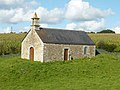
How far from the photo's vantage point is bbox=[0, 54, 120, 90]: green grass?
70.6 feet

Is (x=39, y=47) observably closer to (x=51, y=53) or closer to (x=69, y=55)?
(x=51, y=53)

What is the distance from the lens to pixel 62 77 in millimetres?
25453

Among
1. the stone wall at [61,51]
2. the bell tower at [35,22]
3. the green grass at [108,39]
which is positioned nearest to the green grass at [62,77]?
the stone wall at [61,51]

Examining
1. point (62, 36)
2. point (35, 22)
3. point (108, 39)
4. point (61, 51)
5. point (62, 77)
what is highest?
A: point (35, 22)

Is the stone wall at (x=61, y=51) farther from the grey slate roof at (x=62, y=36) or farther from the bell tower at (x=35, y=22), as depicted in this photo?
the bell tower at (x=35, y=22)

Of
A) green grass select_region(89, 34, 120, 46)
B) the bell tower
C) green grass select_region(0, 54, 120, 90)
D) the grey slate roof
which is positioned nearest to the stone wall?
the grey slate roof

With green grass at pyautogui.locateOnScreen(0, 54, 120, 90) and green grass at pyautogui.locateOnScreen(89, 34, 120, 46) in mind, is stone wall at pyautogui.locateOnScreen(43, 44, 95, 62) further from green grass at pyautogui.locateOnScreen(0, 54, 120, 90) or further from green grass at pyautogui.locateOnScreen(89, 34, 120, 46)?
green grass at pyautogui.locateOnScreen(89, 34, 120, 46)

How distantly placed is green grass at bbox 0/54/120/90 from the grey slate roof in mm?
8194

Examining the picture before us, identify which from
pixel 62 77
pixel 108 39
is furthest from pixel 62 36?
pixel 108 39

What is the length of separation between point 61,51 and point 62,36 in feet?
9.32

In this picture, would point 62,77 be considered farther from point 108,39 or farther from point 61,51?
point 108,39

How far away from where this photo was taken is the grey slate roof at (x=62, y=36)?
37.8 m

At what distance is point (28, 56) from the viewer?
39.2m

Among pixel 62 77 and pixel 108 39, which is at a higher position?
pixel 108 39
